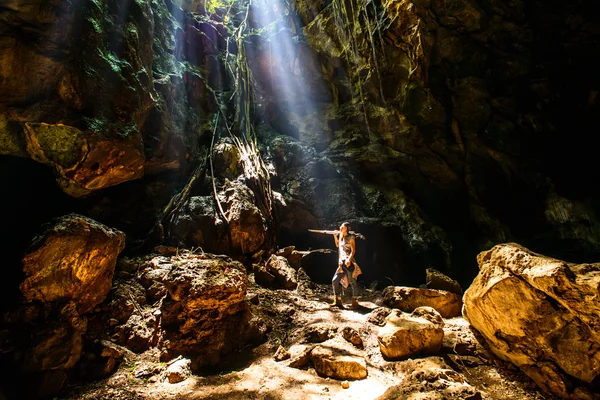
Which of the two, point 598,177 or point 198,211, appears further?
point 598,177

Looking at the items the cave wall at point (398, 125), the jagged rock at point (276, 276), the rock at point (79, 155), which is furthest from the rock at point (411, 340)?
the rock at point (79, 155)

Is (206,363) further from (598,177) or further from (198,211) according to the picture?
(598,177)

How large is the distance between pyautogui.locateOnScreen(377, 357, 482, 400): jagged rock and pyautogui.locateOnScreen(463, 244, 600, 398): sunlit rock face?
0.82 meters

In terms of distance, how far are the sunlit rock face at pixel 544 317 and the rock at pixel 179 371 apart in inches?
154

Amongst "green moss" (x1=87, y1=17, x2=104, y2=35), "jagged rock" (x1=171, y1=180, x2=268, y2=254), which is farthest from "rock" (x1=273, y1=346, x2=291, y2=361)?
"green moss" (x1=87, y1=17, x2=104, y2=35)

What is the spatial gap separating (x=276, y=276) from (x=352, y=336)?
118 inches

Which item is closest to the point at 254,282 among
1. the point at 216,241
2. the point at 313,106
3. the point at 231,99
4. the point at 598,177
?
the point at 216,241

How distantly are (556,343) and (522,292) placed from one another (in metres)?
0.53

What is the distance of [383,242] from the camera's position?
31.5 ft

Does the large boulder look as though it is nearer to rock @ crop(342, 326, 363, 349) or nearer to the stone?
the stone

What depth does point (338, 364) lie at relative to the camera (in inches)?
123

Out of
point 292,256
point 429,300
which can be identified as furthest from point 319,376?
point 292,256

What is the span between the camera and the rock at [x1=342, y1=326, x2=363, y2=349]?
3875 millimetres

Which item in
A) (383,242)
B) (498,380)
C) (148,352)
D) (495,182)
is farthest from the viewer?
(495,182)
